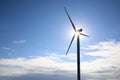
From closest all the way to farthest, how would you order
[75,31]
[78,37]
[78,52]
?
[78,52], [78,37], [75,31]

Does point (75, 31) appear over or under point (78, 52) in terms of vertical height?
over

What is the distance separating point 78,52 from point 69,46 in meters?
14.8

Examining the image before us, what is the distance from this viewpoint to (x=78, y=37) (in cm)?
7212

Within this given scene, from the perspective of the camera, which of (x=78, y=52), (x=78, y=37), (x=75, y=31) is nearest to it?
(x=78, y=52)

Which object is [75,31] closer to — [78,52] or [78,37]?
[78,37]

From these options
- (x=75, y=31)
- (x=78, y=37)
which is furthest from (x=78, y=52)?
(x=75, y=31)

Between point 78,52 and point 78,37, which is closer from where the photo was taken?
point 78,52

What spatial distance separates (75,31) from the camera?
76.9m

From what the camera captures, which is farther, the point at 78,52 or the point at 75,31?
the point at 75,31

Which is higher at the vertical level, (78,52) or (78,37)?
(78,37)

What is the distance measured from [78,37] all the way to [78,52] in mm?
9196

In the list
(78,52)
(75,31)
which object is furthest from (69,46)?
(78,52)

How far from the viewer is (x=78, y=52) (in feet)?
211

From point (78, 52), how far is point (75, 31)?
14.5 meters
